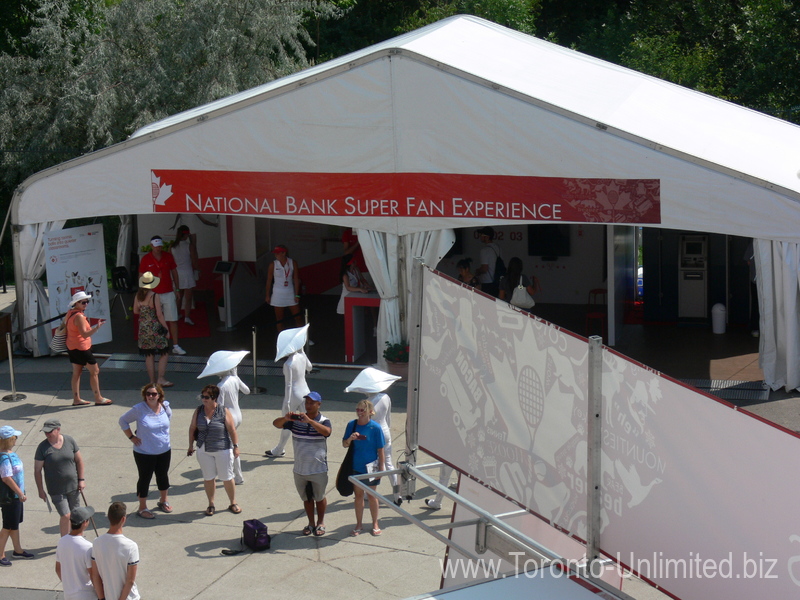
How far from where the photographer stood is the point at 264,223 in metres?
17.2

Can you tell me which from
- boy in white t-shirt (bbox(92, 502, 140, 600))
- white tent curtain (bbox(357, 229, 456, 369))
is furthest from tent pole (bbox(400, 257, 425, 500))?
white tent curtain (bbox(357, 229, 456, 369))

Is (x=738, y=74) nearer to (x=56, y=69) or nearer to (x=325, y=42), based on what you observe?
(x=325, y=42)

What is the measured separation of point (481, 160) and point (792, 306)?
4024 mm

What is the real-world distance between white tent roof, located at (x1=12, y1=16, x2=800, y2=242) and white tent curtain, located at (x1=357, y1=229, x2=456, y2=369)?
16 centimetres

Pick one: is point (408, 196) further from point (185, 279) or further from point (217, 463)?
point (185, 279)

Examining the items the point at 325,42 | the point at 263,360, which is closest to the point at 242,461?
the point at 263,360

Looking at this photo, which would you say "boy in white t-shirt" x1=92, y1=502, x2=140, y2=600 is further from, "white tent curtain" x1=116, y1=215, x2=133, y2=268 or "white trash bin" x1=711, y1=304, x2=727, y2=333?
"white tent curtain" x1=116, y1=215, x2=133, y2=268

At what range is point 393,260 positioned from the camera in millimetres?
12680

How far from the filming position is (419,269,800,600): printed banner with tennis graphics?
130 inches

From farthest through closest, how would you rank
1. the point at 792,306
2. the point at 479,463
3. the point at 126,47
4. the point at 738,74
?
the point at 738,74 < the point at 126,47 < the point at 792,306 < the point at 479,463

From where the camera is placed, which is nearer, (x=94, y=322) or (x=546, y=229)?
(x=94, y=322)

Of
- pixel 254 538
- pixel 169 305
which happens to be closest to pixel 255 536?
pixel 254 538

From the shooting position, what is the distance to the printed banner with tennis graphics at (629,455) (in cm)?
330

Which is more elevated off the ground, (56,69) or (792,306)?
(56,69)
